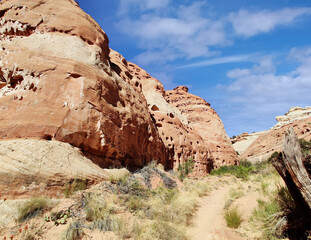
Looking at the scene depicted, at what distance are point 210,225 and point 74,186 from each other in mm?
4234

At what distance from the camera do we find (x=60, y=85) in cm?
804

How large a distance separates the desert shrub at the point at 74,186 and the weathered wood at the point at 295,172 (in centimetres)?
536

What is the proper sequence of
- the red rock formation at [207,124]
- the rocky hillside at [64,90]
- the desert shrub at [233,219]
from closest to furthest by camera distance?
the desert shrub at [233,219] < the rocky hillside at [64,90] < the red rock formation at [207,124]

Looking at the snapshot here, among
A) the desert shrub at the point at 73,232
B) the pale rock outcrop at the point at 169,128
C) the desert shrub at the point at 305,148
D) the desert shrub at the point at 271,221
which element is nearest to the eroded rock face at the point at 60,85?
the desert shrub at the point at 73,232

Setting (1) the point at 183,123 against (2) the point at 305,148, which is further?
(1) the point at 183,123

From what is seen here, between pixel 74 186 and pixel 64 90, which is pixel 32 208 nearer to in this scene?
pixel 74 186

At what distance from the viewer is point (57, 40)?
9.03 m

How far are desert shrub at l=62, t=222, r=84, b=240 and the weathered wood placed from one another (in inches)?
180

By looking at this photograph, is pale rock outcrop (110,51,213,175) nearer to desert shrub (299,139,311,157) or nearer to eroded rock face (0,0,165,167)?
eroded rock face (0,0,165,167)

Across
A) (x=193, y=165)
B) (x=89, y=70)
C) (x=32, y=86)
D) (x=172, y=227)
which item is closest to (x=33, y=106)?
(x=32, y=86)

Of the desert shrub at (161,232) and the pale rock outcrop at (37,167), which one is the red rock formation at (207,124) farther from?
the desert shrub at (161,232)

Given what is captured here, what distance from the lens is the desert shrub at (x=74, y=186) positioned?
6055 millimetres

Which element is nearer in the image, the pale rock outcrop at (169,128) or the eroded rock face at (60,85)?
the eroded rock face at (60,85)

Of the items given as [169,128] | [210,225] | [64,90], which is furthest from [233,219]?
[169,128]
